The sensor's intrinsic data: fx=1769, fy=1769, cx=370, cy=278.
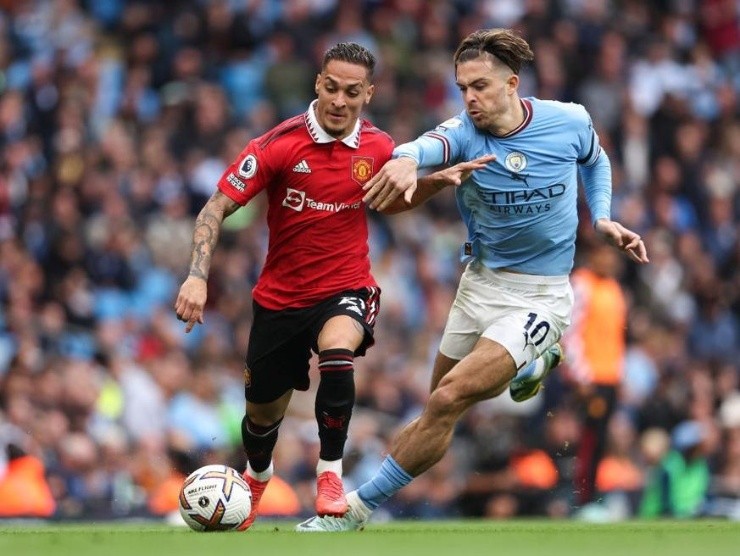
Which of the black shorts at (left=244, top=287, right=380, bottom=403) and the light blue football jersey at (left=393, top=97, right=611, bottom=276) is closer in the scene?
the black shorts at (left=244, top=287, right=380, bottom=403)

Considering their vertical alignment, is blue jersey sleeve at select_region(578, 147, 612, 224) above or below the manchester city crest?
below

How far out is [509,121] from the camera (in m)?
9.88

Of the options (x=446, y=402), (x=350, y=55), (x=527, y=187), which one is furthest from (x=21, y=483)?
(x=527, y=187)

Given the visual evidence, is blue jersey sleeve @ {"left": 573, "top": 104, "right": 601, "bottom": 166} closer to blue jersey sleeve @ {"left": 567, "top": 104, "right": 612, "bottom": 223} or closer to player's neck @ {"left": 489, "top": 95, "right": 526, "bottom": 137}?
blue jersey sleeve @ {"left": 567, "top": 104, "right": 612, "bottom": 223}

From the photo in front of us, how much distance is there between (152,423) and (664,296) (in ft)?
21.8

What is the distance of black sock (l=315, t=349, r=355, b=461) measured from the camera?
30.9 feet

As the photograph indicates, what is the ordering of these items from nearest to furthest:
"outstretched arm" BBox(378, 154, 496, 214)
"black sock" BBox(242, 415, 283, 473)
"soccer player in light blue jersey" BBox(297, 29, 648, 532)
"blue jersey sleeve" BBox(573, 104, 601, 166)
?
Answer: "outstretched arm" BBox(378, 154, 496, 214), "soccer player in light blue jersey" BBox(297, 29, 648, 532), "blue jersey sleeve" BBox(573, 104, 601, 166), "black sock" BBox(242, 415, 283, 473)

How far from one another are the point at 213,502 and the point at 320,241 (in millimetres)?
1556

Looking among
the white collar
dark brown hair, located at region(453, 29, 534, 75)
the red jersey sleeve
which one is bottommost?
the red jersey sleeve

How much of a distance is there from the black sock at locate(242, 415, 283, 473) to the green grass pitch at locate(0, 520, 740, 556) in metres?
0.84

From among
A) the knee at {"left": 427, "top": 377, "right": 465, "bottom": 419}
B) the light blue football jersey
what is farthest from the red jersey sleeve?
the knee at {"left": 427, "top": 377, "right": 465, "bottom": 419}

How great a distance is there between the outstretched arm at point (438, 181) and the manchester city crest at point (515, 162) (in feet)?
0.58

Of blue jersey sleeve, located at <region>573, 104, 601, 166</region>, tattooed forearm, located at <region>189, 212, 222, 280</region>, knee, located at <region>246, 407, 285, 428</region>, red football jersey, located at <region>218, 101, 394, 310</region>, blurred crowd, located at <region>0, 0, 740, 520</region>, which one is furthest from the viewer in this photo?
blurred crowd, located at <region>0, 0, 740, 520</region>

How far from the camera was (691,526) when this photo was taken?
1026cm
